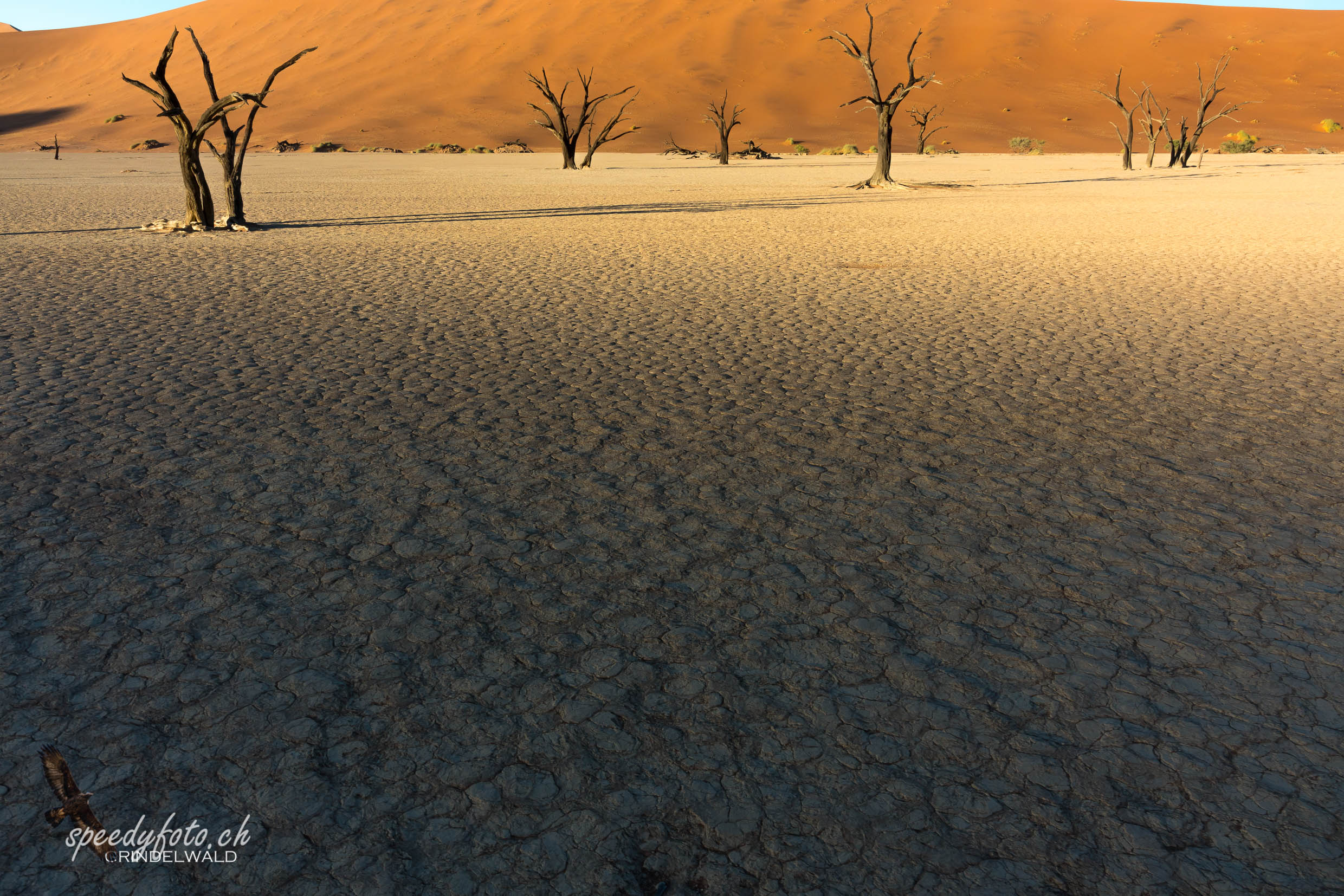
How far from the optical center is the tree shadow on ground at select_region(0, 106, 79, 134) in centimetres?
7006

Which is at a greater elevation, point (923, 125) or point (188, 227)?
point (923, 125)

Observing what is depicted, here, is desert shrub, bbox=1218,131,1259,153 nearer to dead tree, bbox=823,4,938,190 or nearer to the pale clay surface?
dead tree, bbox=823,4,938,190

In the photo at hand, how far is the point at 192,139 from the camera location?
1308 centimetres

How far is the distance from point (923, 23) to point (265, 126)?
52.5 meters

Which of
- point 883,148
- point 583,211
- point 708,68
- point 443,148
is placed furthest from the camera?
point 708,68

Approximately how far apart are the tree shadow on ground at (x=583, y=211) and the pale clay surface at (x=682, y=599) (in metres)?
7.77

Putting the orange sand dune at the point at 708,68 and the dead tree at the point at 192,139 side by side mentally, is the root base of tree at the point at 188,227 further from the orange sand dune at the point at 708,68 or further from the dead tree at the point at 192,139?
the orange sand dune at the point at 708,68

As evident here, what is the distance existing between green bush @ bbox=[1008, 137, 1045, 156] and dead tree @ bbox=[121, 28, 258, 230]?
150 feet

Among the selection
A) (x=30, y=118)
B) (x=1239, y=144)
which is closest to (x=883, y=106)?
(x=1239, y=144)

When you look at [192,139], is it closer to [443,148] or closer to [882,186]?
[882,186]

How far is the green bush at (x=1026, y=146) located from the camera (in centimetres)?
5034

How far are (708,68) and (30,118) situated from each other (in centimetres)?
5436

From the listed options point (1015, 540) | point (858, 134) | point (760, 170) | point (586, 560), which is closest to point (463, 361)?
point (586, 560)

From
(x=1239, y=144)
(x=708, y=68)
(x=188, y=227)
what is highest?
(x=708, y=68)
